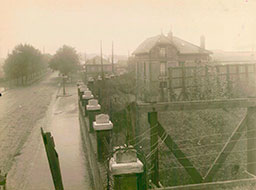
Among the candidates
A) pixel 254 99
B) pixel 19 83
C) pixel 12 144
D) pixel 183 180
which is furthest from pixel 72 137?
pixel 19 83

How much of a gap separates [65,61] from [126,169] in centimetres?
4875

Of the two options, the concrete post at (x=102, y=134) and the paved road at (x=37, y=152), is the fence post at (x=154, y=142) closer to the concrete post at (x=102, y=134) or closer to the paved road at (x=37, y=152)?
the concrete post at (x=102, y=134)

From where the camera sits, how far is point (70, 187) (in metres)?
6.69

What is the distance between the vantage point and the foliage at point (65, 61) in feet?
166

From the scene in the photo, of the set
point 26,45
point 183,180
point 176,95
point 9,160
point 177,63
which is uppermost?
point 26,45

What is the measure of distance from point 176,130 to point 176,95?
2.70m

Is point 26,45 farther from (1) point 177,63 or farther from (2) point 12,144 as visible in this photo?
(2) point 12,144

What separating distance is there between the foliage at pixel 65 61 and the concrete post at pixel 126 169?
48.5 meters

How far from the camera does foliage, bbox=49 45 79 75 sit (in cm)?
5072

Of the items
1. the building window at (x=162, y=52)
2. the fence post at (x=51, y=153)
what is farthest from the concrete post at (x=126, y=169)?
the building window at (x=162, y=52)

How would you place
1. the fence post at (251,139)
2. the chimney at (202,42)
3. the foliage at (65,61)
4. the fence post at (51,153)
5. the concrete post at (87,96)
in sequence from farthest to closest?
the foliage at (65,61) → the chimney at (202,42) → the concrete post at (87,96) → the fence post at (251,139) → the fence post at (51,153)

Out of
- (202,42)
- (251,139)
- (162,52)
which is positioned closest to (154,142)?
(251,139)

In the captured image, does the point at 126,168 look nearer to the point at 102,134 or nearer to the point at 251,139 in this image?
the point at 102,134

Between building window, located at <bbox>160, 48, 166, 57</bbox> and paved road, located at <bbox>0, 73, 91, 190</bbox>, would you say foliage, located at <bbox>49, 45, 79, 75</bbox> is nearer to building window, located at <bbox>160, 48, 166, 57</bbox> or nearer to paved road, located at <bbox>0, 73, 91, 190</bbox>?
building window, located at <bbox>160, 48, 166, 57</bbox>
